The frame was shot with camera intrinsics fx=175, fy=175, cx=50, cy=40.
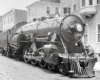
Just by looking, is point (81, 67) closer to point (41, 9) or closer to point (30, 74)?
point (30, 74)

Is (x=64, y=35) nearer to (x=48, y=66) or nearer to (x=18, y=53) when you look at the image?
(x=48, y=66)

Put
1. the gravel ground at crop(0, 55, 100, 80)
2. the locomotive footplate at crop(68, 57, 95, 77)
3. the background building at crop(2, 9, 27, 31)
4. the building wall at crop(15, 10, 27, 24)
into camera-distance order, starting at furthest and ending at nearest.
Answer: the building wall at crop(15, 10, 27, 24) < the background building at crop(2, 9, 27, 31) < the locomotive footplate at crop(68, 57, 95, 77) < the gravel ground at crop(0, 55, 100, 80)

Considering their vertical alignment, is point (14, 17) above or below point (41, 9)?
below

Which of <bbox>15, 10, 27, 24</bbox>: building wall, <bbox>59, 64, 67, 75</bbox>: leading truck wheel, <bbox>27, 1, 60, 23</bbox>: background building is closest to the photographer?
<bbox>59, 64, 67, 75</bbox>: leading truck wheel

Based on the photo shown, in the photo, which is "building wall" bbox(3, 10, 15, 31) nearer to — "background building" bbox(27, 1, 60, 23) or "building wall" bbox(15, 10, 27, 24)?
"building wall" bbox(15, 10, 27, 24)

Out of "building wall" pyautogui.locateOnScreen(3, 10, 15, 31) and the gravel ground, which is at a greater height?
"building wall" pyautogui.locateOnScreen(3, 10, 15, 31)

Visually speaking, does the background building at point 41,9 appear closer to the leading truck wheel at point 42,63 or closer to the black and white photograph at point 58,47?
the black and white photograph at point 58,47

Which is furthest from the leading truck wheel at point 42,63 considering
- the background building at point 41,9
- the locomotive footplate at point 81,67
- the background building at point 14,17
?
the background building at point 14,17

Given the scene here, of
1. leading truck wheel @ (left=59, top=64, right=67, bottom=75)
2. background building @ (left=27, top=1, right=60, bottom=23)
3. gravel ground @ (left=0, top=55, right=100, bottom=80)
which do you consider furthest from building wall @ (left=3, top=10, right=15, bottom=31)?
leading truck wheel @ (left=59, top=64, right=67, bottom=75)

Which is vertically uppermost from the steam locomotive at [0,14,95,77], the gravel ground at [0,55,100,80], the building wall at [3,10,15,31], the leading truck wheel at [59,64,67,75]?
the building wall at [3,10,15,31]

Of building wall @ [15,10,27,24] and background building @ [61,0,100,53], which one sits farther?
building wall @ [15,10,27,24]

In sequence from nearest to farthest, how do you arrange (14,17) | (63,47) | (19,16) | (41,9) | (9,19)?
(63,47)
(41,9)
(14,17)
(19,16)
(9,19)

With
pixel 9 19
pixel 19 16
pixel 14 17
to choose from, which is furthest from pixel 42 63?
pixel 9 19

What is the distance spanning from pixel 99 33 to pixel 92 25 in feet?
3.59
